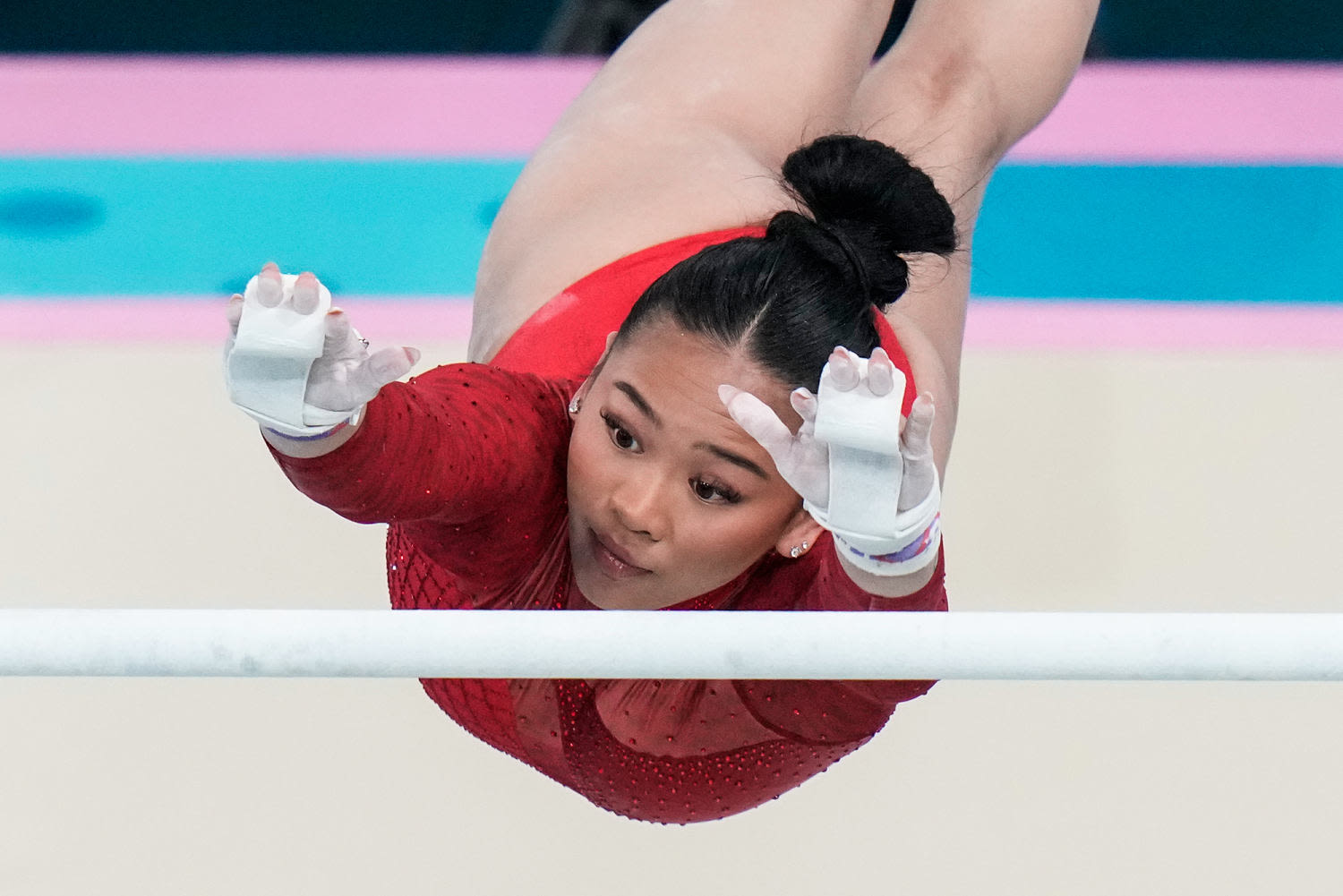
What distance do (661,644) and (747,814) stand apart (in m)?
0.79

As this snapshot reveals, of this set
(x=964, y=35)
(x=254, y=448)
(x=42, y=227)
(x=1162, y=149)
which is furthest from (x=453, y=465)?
(x=1162, y=149)

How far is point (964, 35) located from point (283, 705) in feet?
2.93

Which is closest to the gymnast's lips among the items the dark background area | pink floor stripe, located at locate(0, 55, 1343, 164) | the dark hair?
the dark hair

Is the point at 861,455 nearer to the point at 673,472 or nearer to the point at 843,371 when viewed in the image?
the point at 843,371

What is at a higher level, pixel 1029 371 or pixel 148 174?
pixel 148 174

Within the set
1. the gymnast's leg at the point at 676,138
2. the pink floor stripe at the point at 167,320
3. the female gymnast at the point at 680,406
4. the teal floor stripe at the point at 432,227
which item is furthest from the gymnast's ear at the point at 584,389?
the teal floor stripe at the point at 432,227

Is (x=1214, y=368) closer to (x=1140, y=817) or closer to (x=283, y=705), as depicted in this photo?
(x=1140, y=817)

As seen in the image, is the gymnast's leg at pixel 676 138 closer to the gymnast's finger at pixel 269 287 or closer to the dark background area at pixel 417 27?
the gymnast's finger at pixel 269 287

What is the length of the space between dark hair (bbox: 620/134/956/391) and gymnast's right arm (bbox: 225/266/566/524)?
0.09 metres

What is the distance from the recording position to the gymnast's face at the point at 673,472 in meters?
0.81

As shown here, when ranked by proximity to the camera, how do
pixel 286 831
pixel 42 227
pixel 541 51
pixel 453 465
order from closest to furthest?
pixel 453 465
pixel 286 831
pixel 42 227
pixel 541 51

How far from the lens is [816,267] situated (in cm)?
83

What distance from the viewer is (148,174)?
2.09 metres

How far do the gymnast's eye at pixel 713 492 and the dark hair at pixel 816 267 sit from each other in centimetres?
7
